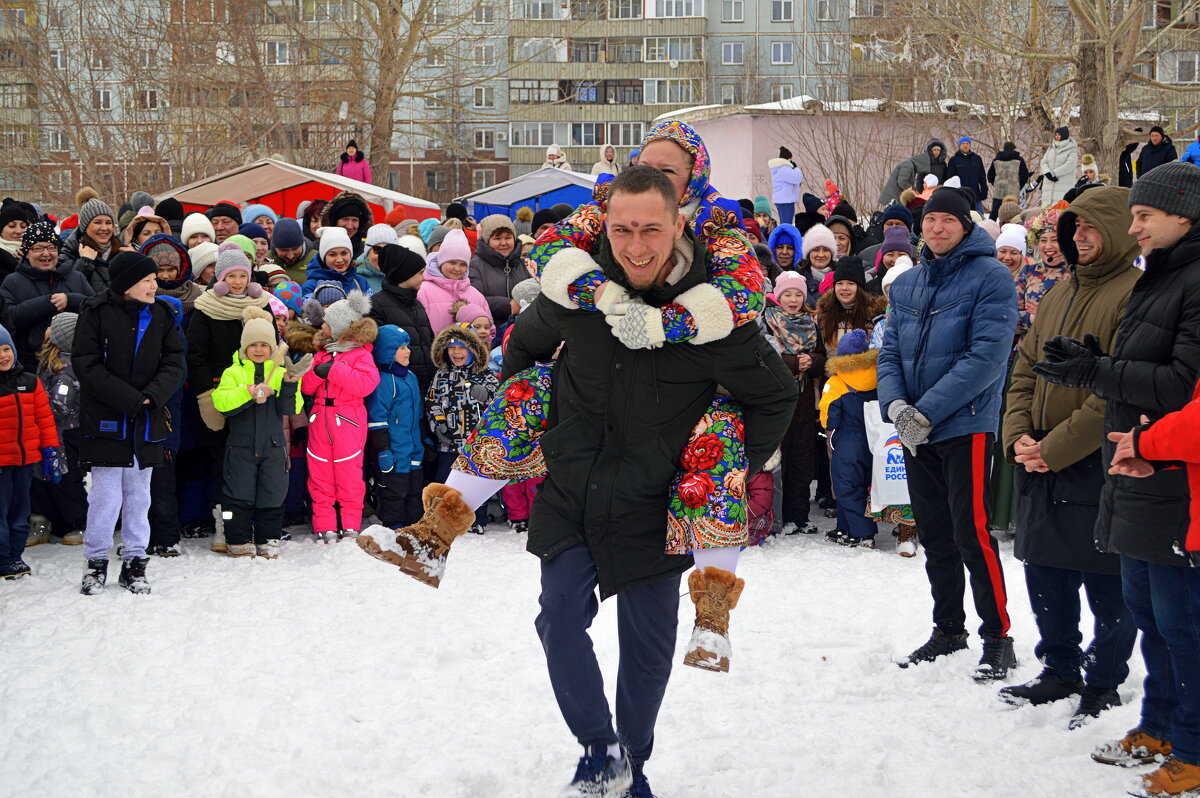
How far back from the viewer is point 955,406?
5484mm

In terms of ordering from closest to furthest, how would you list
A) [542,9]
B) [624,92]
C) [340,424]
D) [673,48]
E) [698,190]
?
[698,190] → [340,424] → [673,48] → [624,92] → [542,9]

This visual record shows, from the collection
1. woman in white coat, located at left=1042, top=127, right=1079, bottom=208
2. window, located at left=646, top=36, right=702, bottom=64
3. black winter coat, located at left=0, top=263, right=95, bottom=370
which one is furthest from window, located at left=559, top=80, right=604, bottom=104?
black winter coat, located at left=0, top=263, right=95, bottom=370

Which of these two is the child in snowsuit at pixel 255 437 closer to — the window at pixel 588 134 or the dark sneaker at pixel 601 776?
the dark sneaker at pixel 601 776

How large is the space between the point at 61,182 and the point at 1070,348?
89.2 ft

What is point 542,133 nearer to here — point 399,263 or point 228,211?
point 228,211

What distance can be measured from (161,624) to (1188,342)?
513cm

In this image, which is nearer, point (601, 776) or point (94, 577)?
point (601, 776)

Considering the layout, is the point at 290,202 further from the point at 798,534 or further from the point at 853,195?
the point at 853,195

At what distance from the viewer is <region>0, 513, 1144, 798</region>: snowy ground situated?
4309 mm

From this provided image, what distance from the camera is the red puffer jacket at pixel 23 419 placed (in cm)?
716

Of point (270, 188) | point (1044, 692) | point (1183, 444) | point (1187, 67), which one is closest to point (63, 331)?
point (1044, 692)

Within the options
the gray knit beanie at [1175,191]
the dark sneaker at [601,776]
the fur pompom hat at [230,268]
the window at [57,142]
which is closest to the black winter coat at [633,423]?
the dark sneaker at [601,776]

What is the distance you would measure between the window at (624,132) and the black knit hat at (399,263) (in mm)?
48747

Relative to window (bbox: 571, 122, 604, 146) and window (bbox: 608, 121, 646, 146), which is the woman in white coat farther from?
window (bbox: 571, 122, 604, 146)
